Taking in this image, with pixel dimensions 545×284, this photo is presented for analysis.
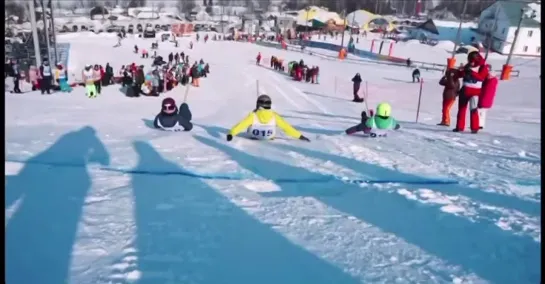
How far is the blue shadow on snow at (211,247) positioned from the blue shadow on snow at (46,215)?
53cm

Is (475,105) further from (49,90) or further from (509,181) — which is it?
(49,90)

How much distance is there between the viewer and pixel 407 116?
12.5 metres

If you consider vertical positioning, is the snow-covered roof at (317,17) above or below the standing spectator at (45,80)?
above

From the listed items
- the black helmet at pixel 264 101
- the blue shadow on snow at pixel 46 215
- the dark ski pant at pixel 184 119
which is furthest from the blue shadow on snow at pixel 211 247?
the dark ski pant at pixel 184 119

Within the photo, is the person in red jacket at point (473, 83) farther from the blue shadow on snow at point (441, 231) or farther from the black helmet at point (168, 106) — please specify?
the black helmet at point (168, 106)

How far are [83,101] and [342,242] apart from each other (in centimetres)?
1169

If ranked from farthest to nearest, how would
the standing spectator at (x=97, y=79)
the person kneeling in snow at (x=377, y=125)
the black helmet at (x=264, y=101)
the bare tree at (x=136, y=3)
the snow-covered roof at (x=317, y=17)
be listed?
1. the bare tree at (x=136, y=3)
2. the snow-covered roof at (x=317, y=17)
3. the standing spectator at (x=97, y=79)
4. the person kneeling in snow at (x=377, y=125)
5. the black helmet at (x=264, y=101)

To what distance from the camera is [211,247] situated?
310cm

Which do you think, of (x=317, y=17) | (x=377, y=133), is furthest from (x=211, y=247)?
(x=317, y=17)

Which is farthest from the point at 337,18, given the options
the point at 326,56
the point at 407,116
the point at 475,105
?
the point at 475,105

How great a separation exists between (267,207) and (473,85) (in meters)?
5.82

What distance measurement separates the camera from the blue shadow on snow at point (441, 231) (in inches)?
112

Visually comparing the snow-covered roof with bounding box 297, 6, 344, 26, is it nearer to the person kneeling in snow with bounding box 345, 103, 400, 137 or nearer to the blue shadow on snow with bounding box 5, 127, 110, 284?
the person kneeling in snow with bounding box 345, 103, 400, 137

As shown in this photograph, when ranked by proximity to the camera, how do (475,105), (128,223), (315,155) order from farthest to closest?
(475,105)
(315,155)
(128,223)
